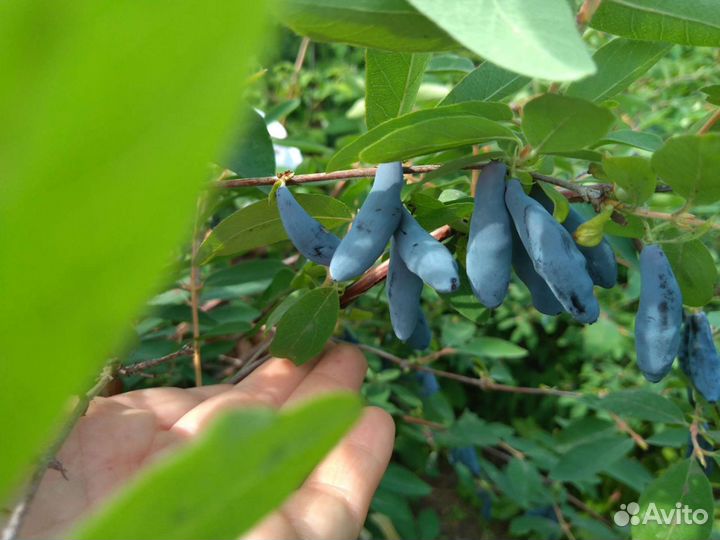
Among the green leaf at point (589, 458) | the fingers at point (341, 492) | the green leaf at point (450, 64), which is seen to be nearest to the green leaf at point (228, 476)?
the fingers at point (341, 492)

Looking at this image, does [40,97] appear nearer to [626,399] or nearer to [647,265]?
[647,265]

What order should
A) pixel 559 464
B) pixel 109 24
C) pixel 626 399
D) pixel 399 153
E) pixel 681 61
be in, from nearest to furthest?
pixel 109 24
pixel 399 153
pixel 626 399
pixel 559 464
pixel 681 61

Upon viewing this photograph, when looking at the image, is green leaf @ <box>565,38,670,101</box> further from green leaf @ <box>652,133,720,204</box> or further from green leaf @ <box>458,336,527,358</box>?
Answer: green leaf @ <box>458,336,527,358</box>

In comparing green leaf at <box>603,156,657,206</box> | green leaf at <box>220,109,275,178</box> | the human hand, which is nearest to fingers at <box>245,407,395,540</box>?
the human hand

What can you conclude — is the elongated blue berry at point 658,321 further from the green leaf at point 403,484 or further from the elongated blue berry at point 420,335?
the green leaf at point 403,484

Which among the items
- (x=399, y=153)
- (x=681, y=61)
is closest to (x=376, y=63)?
(x=399, y=153)
